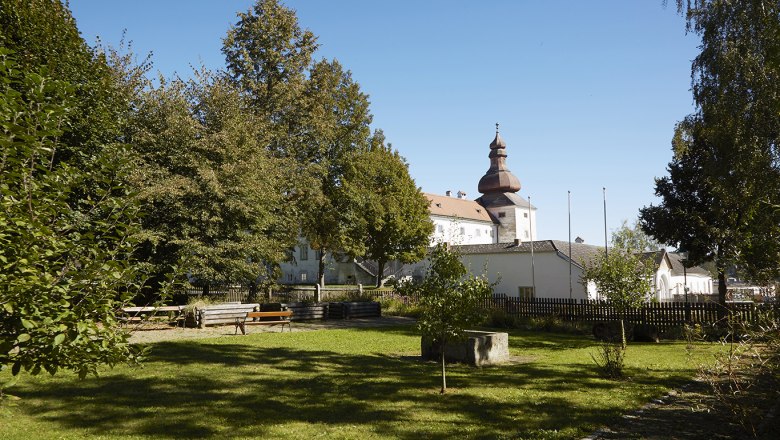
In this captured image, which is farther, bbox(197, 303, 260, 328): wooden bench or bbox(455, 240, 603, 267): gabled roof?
bbox(455, 240, 603, 267): gabled roof

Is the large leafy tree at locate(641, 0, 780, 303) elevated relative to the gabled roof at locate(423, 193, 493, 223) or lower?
lower

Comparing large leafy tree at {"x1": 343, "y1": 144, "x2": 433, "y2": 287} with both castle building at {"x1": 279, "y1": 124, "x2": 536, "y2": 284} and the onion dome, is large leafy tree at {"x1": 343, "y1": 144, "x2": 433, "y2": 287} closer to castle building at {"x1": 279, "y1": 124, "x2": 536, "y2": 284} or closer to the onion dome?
castle building at {"x1": 279, "y1": 124, "x2": 536, "y2": 284}

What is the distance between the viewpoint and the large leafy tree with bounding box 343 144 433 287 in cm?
4728

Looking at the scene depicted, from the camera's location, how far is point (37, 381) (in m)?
10.6

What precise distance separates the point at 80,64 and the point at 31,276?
20.8 meters

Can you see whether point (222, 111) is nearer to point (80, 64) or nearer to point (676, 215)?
point (80, 64)

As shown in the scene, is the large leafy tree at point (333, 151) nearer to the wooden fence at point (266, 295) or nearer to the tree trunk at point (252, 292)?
the wooden fence at point (266, 295)

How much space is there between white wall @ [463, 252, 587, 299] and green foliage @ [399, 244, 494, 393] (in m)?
27.3

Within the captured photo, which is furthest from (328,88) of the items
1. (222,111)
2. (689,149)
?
(689,149)

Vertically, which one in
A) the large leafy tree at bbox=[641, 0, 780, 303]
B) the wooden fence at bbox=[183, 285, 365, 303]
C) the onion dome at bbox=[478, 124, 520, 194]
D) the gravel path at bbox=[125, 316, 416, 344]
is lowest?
the gravel path at bbox=[125, 316, 416, 344]

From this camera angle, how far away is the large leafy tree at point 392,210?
155 feet

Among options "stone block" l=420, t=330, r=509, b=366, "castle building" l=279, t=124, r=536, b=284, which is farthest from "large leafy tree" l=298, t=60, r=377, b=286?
"castle building" l=279, t=124, r=536, b=284

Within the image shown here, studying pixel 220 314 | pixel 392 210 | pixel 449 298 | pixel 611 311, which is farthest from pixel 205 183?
pixel 392 210

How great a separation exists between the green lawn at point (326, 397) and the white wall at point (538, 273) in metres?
24.7
